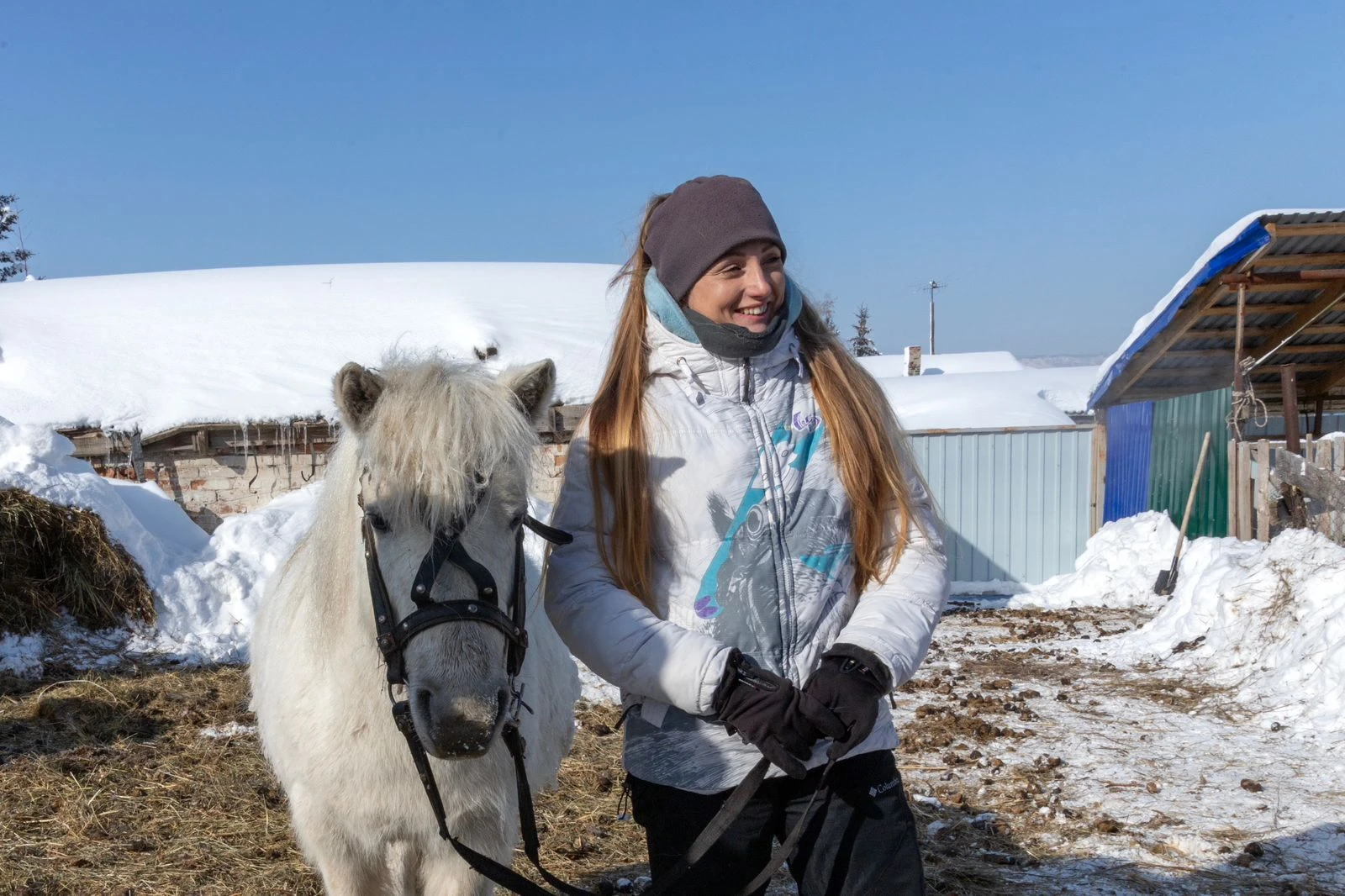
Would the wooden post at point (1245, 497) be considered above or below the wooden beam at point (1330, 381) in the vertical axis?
below

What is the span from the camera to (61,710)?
5.54 m

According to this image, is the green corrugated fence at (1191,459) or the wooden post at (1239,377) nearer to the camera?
the wooden post at (1239,377)

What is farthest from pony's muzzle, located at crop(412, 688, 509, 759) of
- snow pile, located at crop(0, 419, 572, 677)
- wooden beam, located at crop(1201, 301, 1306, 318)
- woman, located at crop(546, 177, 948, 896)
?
wooden beam, located at crop(1201, 301, 1306, 318)

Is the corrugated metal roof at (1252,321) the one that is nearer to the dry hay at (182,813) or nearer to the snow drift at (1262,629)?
the snow drift at (1262,629)

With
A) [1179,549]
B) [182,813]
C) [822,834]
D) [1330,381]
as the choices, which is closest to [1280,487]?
[1179,549]

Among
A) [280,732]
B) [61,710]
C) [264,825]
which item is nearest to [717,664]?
[280,732]

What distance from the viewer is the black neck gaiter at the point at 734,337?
5.78 ft

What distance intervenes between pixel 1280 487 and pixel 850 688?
822 centimetres

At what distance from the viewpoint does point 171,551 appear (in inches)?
311

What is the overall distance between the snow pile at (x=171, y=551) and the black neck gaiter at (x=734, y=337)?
628 centimetres

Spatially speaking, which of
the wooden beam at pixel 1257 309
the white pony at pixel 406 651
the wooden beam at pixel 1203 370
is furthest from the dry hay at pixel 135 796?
the wooden beam at pixel 1203 370

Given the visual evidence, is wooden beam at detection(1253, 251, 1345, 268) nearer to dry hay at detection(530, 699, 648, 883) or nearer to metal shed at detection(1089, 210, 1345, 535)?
metal shed at detection(1089, 210, 1345, 535)

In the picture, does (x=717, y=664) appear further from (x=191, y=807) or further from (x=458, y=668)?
(x=191, y=807)

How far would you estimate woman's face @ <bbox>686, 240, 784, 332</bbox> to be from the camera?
1.78 m
